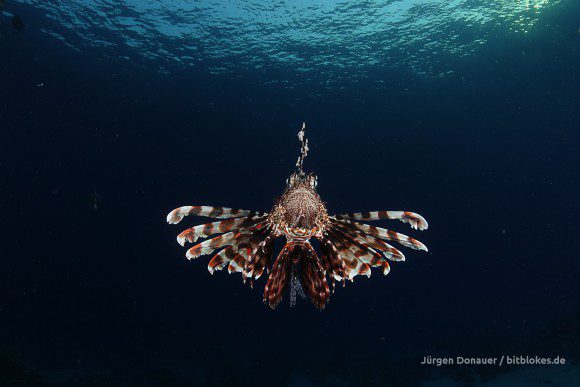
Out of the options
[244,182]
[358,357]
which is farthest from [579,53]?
[244,182]

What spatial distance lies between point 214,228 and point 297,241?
103cm

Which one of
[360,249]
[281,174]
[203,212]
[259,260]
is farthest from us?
[281,174]

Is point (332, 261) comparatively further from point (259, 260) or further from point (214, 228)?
point (214, 228)

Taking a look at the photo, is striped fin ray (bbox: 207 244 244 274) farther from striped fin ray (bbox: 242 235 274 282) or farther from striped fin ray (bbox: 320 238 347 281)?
striped fin ray (bbox: 320 238 347 281)

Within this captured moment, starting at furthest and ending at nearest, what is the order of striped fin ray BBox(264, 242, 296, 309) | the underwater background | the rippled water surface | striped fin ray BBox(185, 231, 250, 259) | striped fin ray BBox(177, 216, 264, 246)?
the underwater background → the rippled water surface → striped fin ray BBox(264, 242, 296, 309) → striped fin ray BBox(185, 231, 250, 259) → striped fin ray BBox(177, 216, 264, 246)

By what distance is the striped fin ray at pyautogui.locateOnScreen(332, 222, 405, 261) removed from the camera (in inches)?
180

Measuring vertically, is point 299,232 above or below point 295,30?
below

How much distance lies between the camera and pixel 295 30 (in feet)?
69.2

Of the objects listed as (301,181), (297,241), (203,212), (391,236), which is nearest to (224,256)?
(203,212)

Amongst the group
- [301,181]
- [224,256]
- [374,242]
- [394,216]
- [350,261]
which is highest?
[301,181]

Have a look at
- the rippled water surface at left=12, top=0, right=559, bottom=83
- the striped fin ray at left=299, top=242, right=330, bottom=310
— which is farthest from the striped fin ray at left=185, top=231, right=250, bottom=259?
the rippled water surface at left=12, top=0, right=559, bottom=83

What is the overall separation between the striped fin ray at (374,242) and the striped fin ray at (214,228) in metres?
1.14

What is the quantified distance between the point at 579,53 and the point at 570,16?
528 centimetres

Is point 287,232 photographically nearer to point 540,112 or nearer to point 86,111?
point 86,111
